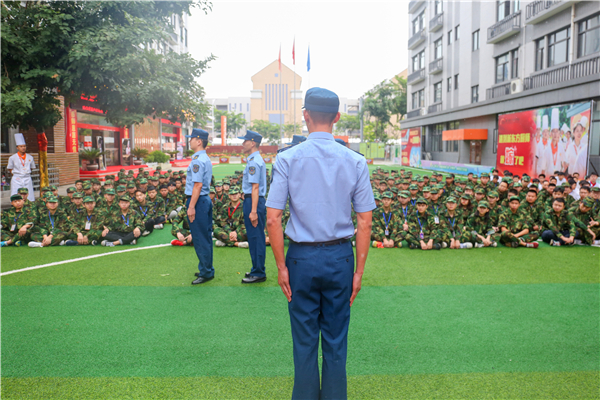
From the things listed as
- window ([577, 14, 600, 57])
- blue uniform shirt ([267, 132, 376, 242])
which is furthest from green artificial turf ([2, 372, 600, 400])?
window ([577, 14, 600, 57])

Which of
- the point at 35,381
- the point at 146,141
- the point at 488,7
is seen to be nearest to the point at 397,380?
the point at 35,381

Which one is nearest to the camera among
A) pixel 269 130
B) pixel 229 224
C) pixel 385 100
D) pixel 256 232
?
pixel 256 232

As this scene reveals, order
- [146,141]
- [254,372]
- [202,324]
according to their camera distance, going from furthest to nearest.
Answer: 1. [146,141]
2. [202,324]
3. [254,372]

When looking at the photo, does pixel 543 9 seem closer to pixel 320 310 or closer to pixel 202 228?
pixel 202 228

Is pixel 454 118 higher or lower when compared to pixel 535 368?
higher

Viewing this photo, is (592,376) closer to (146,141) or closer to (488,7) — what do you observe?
(488,7)

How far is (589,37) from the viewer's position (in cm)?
1728

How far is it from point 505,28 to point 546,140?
9.19 meters

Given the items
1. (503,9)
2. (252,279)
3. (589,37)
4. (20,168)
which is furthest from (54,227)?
(503,9)

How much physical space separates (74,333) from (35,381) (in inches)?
35.3

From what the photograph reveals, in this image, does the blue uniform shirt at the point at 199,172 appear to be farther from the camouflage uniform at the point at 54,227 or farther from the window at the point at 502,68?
the window at the point at 502,68

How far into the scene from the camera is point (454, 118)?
30344 mm

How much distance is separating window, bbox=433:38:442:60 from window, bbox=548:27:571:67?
47.4 ft

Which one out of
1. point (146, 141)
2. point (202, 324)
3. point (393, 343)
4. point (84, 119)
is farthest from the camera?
point (146, 141)
